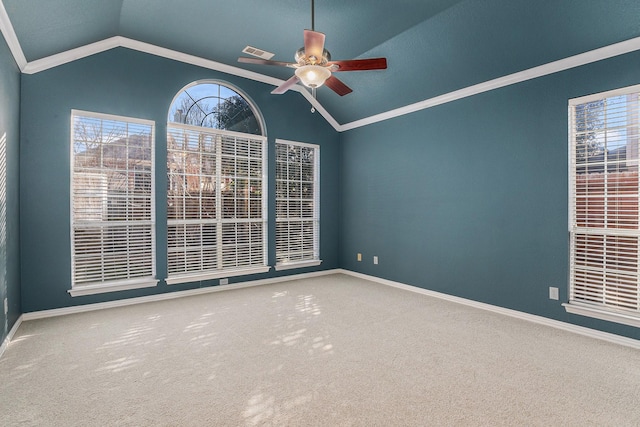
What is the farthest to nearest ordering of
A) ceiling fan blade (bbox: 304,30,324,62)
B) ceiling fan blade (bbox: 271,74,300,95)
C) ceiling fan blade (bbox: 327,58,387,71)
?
ceiling fan blade (bbox: 271,74,300,95) → ceiling fan blade (bbox: 327,58,387,71) → ceiling fan blade (bbox: 304,30,324,62)

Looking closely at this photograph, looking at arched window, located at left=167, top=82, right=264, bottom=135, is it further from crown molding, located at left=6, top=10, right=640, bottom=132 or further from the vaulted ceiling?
the vaulted ceiling

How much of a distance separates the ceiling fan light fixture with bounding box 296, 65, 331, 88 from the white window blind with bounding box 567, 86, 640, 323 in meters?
2.53

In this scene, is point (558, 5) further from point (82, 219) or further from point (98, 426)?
point (82, 219)

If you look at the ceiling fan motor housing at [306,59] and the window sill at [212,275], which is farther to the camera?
the window sill at [212,275]

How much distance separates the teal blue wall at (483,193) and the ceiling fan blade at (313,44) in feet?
7.99

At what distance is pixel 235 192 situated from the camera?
16.4 feet

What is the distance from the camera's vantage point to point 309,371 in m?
2.47

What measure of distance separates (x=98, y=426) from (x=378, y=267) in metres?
4.25

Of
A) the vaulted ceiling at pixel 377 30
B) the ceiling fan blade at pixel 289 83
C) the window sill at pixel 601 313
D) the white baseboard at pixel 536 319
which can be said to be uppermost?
the vaulted ceiling at pixel 377 30

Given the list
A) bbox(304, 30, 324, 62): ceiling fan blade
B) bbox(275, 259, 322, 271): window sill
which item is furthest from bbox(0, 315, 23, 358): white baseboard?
bbox(304, 30, 324, 62): ceiling fan blade

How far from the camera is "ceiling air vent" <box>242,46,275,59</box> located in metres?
4.19

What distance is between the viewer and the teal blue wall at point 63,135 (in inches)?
140

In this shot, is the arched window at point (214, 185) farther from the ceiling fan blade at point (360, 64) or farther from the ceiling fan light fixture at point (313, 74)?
the ceiling fan blade at point (360, 64)

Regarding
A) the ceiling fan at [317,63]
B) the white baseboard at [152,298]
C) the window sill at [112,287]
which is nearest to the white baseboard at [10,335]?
the white baseboard at [152,298]
